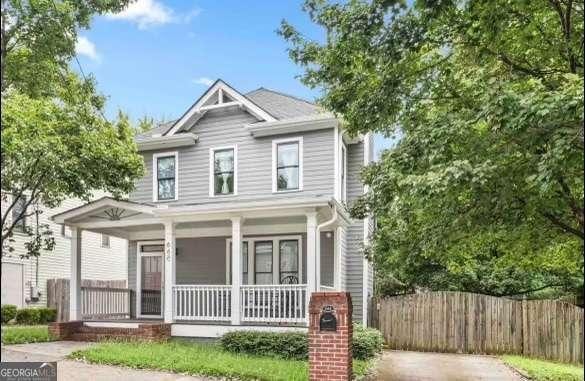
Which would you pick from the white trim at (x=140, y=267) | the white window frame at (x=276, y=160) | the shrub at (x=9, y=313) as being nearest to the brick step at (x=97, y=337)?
the white trim at (x=140, y=267)

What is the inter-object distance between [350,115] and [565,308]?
9.27m

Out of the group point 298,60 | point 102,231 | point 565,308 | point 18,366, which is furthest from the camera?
point 102,231

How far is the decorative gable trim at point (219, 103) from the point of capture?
15.7m

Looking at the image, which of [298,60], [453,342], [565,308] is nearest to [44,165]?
[298,60]

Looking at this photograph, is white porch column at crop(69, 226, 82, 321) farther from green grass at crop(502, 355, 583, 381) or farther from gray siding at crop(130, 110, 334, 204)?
green grass at crop(502, 355, 583, 381)

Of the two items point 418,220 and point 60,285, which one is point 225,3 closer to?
point 418,220

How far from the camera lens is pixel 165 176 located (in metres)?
16.9

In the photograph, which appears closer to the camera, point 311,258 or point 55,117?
point 55,117

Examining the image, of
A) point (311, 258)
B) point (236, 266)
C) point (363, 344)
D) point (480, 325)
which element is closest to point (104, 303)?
point (236, 266)

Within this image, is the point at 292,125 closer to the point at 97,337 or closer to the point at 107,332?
the point at 107,332

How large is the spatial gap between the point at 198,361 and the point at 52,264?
531 inches

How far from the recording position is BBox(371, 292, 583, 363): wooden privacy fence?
1394 cm

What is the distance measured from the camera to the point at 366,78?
8.00 m

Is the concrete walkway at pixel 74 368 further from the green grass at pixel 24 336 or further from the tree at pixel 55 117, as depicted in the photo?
the tree at pixel 55 117
